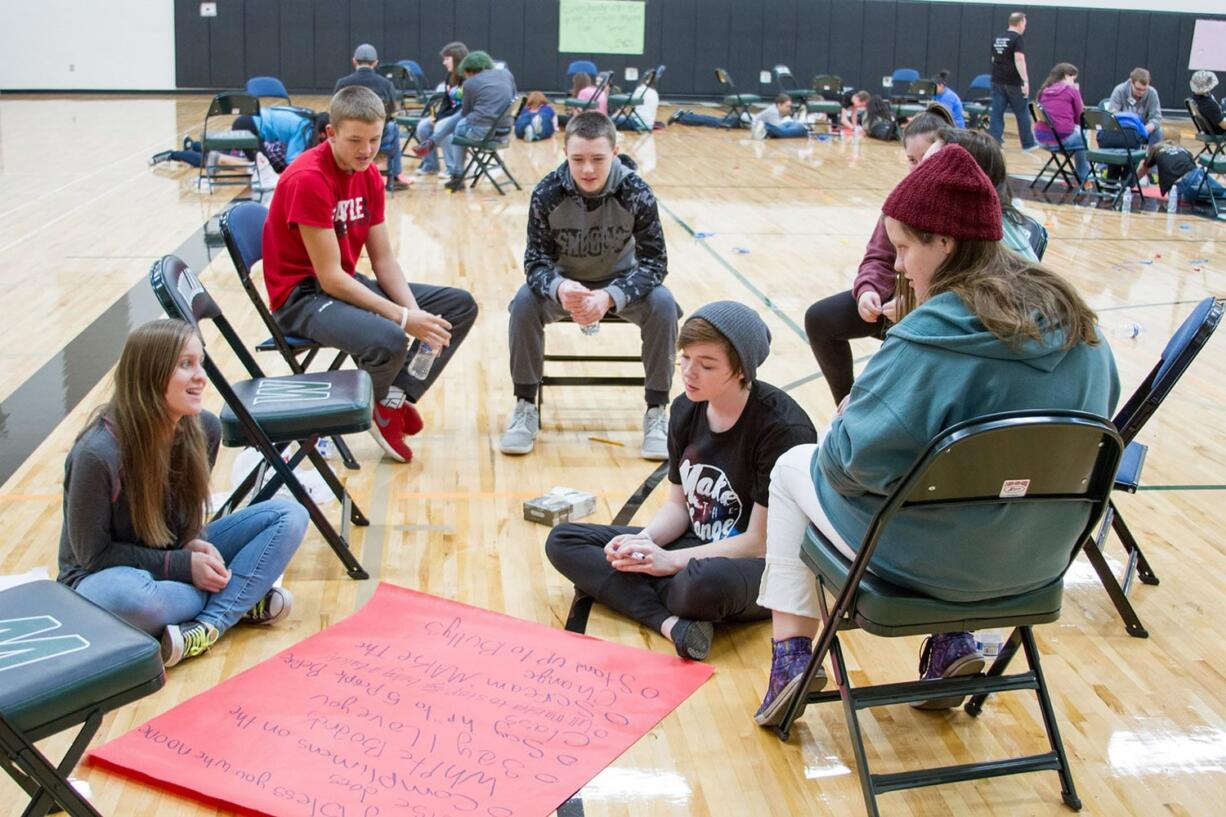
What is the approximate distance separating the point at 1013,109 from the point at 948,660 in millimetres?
14267

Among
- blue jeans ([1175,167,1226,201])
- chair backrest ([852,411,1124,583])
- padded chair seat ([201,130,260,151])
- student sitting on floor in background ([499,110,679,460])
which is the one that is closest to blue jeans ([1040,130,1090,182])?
blue jeans ([1175,167,1226,201])

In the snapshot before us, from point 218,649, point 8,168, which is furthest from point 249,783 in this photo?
point 8,168

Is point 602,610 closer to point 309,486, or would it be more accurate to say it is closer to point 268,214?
point 309,486

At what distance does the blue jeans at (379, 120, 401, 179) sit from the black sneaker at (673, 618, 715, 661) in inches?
299

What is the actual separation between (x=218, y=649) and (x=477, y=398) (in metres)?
2.16

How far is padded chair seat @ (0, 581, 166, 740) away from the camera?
1.96 meters

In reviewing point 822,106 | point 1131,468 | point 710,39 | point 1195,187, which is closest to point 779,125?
point 822,106

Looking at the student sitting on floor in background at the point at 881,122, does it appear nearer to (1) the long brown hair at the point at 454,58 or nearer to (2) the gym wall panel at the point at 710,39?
(2) the gym wall panel at the point at 710,39

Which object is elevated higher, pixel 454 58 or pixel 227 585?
pixel 454 58

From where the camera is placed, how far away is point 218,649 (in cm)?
292

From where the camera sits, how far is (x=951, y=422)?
6.82ft

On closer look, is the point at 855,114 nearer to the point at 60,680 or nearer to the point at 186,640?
the point at 186,640

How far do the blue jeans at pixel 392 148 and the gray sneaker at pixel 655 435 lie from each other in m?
6.09

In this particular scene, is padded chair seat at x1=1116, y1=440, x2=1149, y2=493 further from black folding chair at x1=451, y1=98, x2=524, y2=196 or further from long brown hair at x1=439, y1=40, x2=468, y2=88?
long brown hair at x1=439, y1=40, x2=468, y2=88
